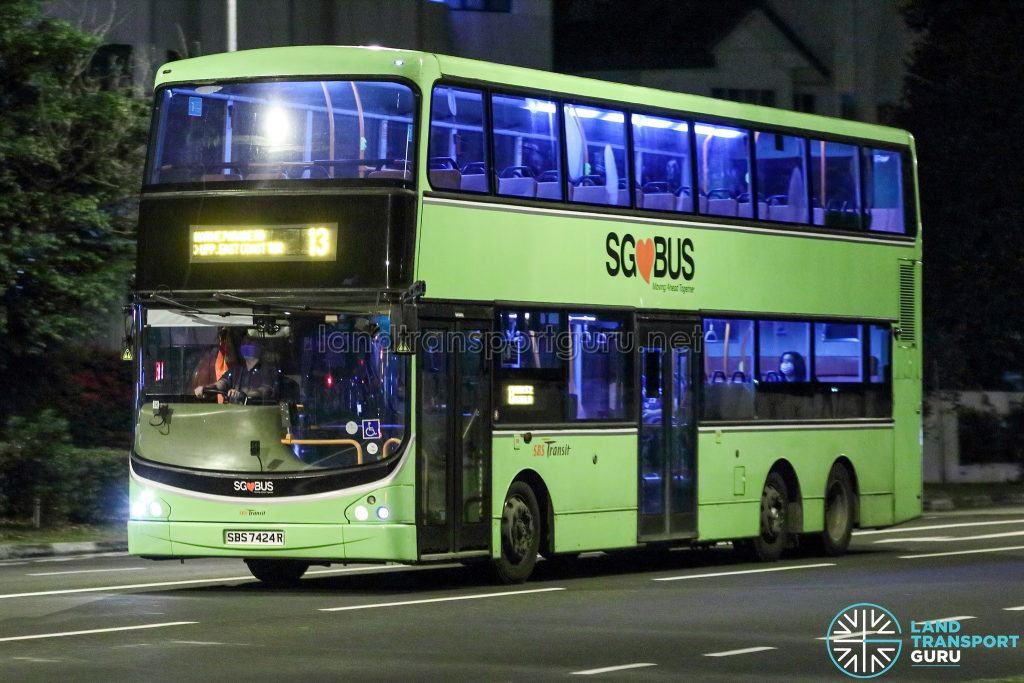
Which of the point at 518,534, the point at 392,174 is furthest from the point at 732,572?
the point at 392,174

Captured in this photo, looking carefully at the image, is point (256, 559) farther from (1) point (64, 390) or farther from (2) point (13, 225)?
(1) point (64, 390)

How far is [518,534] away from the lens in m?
19.8

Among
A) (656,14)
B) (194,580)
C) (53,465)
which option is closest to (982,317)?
(656,14)

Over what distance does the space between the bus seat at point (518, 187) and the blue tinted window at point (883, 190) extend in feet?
21.7

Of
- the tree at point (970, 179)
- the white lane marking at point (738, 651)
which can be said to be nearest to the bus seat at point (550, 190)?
the white lane marking at point (738, 651)

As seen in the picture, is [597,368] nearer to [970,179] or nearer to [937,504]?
[937,504]

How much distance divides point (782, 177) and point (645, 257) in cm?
297

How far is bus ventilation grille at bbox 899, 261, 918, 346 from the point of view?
85.7 ft

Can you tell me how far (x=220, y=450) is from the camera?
18.5 m

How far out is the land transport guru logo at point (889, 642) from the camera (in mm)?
13672

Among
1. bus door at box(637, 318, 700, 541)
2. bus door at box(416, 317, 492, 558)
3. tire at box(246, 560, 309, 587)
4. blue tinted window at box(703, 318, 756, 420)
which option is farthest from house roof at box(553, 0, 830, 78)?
bus door at box(416, 317, 492, 558)

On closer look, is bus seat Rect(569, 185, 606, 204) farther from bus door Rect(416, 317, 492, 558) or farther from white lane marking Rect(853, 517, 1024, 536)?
white lane marking Rect(853, 517, 1024, 536)

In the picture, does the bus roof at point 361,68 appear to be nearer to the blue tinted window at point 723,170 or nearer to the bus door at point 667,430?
the blue tinted window at point 723,170

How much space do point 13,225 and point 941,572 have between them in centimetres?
1237
